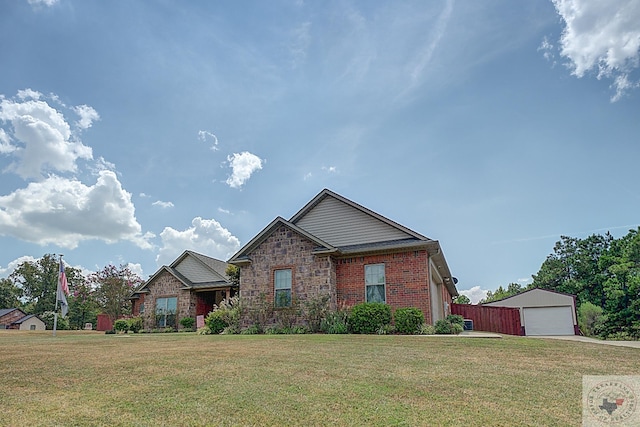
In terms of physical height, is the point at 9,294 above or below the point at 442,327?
above

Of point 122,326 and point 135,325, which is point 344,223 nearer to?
point 135,325

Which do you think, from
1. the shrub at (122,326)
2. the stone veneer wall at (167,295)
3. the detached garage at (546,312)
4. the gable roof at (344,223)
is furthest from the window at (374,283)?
the shrub at (122,326)

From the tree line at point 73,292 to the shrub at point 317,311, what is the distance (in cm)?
2343

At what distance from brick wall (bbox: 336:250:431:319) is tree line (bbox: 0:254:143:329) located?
24029 millimetres

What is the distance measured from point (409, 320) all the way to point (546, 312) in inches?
669

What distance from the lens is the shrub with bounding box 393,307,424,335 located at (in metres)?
15.8

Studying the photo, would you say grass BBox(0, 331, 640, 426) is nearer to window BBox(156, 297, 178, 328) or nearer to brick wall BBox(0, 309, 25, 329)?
window BBox(156, 297, 178, 328)

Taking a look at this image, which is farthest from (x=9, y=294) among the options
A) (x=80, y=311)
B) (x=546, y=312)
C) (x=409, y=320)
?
(x=546, y=312)

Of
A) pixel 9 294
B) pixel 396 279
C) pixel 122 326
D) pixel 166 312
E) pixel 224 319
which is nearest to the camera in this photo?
pixel 396 279

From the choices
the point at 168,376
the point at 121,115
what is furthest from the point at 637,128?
the point at 121,115

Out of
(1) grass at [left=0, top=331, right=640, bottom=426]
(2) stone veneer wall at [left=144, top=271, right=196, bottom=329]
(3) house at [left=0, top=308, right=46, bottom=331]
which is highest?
(2) stone veneer wall at [left=144, top=271, right=196, bottom=329]

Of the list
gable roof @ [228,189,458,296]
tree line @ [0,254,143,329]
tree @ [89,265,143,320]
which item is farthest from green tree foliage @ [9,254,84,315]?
gable roof @ [228,189,458,296]

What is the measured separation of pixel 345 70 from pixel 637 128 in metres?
9.32

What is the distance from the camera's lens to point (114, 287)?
38125mm
